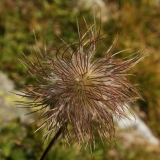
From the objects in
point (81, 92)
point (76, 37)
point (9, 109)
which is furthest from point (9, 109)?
point (81, 92)

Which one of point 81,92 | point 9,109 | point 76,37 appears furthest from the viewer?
point 76,37

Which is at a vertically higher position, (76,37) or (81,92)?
(76,37)

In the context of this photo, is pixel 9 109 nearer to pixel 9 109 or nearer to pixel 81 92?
pixel 9 109

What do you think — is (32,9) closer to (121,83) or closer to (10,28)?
(10,28)

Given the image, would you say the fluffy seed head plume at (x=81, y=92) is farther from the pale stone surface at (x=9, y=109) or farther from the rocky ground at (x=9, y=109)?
the pale stone surface at (x=9, y=109)

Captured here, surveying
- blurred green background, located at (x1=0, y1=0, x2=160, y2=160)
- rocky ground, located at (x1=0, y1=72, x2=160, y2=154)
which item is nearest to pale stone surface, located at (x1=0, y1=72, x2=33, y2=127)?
rocky ground, located at (x1=0, y1=72, x2=160, y2=154)

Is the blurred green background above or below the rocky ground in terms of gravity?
above

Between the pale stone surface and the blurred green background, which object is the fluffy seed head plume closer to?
the blurred green background

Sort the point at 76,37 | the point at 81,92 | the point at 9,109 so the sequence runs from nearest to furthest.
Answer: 1. the point at 81,92
2. the point at 9,109
3. the point at 76,37

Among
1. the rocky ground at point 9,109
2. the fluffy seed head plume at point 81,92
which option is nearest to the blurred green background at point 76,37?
the rocky ground at point 9,109

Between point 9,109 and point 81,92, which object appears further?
point 9,109
